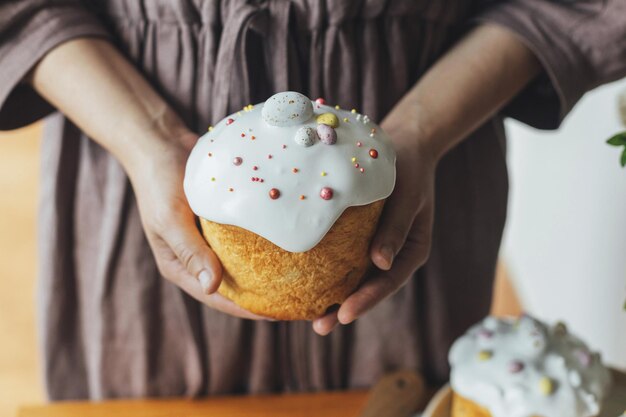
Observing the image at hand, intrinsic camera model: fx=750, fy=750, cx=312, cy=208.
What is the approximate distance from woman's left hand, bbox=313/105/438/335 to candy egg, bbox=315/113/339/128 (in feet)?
0.35

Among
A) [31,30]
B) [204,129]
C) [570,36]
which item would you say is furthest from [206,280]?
[570,36]

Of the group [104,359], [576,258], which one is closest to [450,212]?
[104,359]

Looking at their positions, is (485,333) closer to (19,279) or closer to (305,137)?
(305,137)

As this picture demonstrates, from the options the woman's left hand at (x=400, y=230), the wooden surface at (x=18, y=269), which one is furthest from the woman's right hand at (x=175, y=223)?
the wooden surface at (x=18, y=269)

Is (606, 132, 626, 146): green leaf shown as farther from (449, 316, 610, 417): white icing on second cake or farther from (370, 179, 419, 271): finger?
(449, 316, 610, 417): white icing on second cake

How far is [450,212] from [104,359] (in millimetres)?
537

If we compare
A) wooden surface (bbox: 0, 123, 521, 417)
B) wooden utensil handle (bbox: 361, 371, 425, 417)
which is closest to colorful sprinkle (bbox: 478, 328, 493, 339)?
wooden utensil handle (bbox: 361, 371, 425, 417)

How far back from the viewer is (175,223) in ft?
2.40

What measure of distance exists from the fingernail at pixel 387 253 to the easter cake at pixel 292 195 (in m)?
0.02

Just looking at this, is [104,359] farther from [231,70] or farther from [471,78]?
[471,78]

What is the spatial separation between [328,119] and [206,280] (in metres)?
0.19

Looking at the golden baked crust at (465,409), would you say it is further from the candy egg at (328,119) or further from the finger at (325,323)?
the candy egg at (328,119)

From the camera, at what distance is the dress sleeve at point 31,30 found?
87cm

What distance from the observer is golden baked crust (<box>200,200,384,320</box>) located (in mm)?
687
